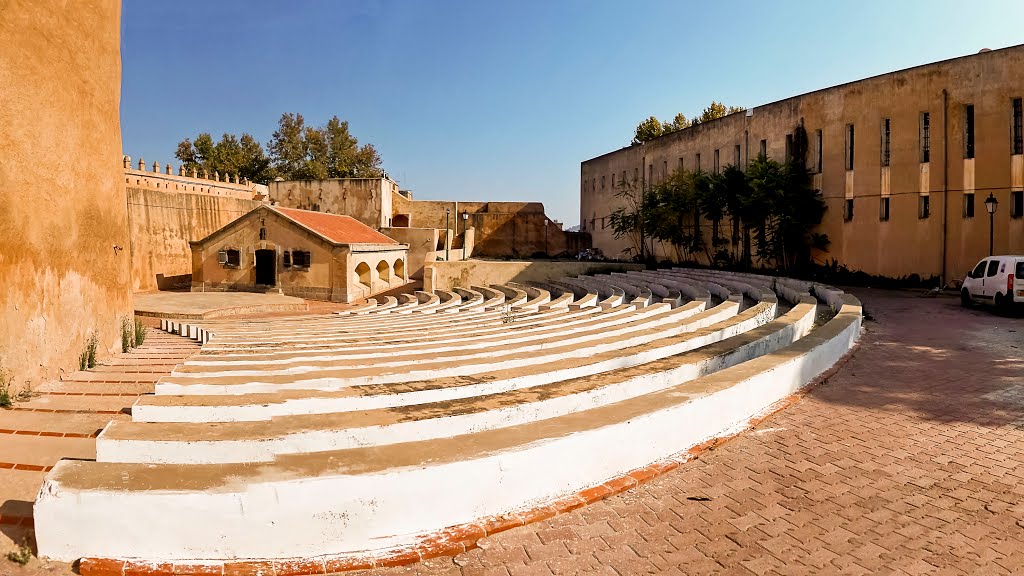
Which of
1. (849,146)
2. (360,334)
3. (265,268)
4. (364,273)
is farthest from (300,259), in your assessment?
(849,146)

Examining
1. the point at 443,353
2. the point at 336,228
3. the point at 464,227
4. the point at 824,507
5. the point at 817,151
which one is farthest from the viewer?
the point at 464,227

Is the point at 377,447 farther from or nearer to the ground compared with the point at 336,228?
nearer to the ground

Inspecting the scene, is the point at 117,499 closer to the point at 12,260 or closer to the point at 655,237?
the point at 12,260

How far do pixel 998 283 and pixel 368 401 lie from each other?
16.7m

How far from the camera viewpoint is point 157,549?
312 cm

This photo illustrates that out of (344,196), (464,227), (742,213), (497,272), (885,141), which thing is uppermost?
(885,141)

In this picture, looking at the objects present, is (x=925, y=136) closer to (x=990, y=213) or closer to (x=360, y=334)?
(x=990, y=213)

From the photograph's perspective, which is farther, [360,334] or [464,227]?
[464,227]

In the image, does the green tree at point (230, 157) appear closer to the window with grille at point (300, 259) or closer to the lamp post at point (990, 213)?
the window with grille at point (300, 259)

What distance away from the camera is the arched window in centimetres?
2778

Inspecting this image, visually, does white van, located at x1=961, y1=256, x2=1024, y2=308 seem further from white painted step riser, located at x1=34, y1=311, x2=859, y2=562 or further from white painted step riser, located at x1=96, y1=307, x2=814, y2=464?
white painted step riser, located at x1=34, y1=311, x2=859, y2=562

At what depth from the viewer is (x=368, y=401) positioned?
16.5ft

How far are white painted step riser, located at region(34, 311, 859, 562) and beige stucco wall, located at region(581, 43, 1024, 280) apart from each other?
23.8 metres

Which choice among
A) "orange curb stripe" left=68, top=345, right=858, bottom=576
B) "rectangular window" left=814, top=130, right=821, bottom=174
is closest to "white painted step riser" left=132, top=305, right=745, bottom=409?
"orange curb stripe" left=68, top=345, right=858, bottom=576
